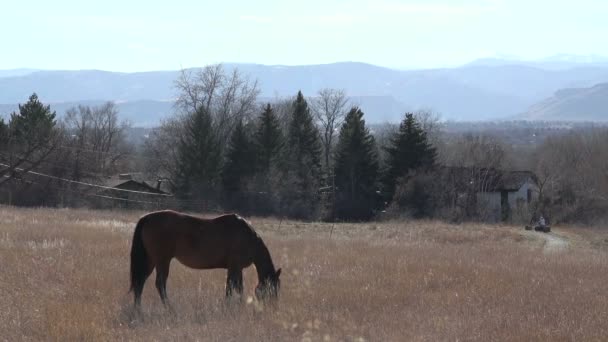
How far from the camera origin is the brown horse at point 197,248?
1121 cm

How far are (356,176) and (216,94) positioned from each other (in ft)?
71.8

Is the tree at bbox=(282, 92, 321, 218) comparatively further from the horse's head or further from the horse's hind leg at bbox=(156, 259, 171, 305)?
the horse's hind leg at bbox=(156, 259, 171, 305)

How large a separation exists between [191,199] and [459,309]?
4986 centimetres

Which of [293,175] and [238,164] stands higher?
[238,164]

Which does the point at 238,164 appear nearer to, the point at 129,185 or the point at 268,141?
the point at 268,141

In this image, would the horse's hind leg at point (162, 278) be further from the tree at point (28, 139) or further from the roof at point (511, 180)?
the roof at point (511, 180)

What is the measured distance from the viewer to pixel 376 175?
6306 cm

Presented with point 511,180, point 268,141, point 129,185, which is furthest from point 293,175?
point 511,180

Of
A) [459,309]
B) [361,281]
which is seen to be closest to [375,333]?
[459,309]

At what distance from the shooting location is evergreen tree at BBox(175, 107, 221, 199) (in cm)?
6047

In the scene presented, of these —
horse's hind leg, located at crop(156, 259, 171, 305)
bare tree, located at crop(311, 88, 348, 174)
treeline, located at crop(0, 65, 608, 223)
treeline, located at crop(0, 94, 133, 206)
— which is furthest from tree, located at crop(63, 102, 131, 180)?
horse's hind leg, located at crop(156, 259, 171, 305)

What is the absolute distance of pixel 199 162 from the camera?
61094mm

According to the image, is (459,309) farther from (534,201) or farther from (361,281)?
(534,201)

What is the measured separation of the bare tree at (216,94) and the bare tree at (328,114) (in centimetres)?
895
